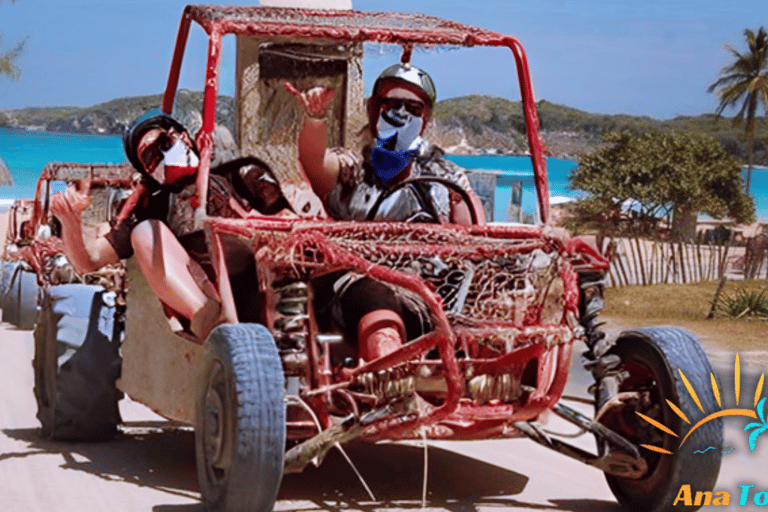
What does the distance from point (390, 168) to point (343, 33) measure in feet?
2.66

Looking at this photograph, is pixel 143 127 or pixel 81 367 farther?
pixel 81 367

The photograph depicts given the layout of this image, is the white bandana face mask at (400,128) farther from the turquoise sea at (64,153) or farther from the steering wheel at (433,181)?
the turquoise sea at (64,153)

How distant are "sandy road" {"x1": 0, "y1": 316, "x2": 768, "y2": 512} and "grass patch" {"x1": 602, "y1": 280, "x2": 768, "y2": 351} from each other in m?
7.71

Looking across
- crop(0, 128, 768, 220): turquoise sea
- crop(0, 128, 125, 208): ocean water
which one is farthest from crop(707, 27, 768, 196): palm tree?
crop(0, 128, 125, 208): ocean water

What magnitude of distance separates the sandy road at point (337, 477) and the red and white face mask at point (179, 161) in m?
1.61

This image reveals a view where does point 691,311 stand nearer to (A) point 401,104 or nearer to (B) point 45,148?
(A) point 401,104

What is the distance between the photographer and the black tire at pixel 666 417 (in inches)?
264

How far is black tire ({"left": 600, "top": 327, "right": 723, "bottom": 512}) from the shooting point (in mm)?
6699

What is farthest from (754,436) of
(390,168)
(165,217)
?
(165,217)

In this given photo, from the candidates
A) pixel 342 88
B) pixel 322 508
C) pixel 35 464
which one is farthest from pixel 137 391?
pixel 342 88

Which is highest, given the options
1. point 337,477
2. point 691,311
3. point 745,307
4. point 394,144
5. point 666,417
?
point 394,144

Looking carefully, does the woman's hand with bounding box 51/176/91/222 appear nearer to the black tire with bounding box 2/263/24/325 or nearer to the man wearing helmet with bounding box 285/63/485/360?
the man wearing helmet with bounding box 285/63/485/360

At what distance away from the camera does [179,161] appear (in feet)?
25.1

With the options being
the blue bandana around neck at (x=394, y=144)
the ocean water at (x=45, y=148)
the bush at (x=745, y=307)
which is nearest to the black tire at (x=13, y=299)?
the bush at (x=745, y=307)
